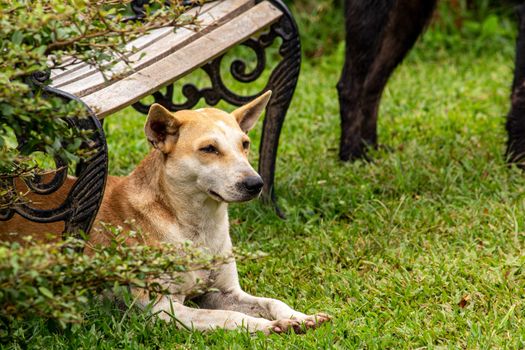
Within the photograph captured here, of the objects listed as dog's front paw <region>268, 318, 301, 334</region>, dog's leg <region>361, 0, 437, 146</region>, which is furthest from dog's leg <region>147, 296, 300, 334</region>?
dog's leg <region>361, 0, 437, 146</region>

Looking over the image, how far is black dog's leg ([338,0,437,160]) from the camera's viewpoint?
5246 millimetres

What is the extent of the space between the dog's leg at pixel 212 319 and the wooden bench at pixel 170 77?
17.8 inches

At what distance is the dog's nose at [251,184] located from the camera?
3510 millimetres

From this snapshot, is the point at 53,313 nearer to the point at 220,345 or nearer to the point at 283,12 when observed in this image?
the point at 220,345

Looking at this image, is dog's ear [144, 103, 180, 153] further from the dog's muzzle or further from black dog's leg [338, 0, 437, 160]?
black dog's leg [338, 0, 437, 160]

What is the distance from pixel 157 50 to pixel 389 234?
1.41 metres

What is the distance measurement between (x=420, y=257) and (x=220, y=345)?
4.01ft

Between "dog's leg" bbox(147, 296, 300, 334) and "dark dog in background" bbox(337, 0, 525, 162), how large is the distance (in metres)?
2.28

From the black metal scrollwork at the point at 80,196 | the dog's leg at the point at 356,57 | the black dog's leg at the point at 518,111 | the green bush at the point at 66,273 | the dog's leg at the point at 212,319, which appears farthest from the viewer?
the dog's leg at the point at 356,57

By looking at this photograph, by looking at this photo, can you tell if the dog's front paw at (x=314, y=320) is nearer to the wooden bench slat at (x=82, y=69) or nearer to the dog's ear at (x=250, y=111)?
the dog's ear at (x=250, y=111)

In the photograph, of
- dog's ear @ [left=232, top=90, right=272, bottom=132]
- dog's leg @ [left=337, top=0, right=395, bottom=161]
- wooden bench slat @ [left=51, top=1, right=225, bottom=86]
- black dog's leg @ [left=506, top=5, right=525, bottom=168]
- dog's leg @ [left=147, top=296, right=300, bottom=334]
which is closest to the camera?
dog's leg @ [left=147, top=296, right=300, bottom=334]

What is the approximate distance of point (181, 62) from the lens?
4066 mm

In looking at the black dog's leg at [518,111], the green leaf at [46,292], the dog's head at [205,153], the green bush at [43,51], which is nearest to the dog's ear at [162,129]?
the dog's head at [205,153]

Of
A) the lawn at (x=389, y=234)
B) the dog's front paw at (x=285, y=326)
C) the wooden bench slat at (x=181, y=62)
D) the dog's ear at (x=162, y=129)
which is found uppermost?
the wooden bench slat at (x=181, y=62)
